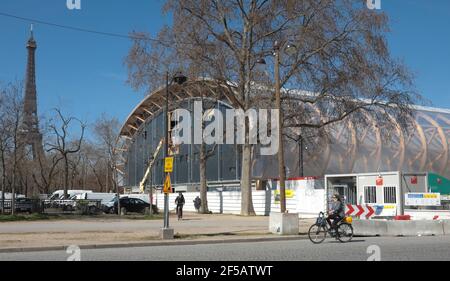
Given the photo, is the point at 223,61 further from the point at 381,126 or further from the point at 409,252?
the point at 409,252

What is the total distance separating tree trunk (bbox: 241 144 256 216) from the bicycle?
1939cm

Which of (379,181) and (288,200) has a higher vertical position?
(379,181)

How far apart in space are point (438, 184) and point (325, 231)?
1390 cm

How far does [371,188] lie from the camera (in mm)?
31766

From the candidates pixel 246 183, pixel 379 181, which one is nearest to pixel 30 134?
pixel 246 183

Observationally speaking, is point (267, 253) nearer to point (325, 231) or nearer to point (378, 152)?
point (325, 231)

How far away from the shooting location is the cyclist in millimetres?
19672

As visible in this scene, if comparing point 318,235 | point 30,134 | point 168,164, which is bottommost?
point 318,235

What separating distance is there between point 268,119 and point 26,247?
22187mm

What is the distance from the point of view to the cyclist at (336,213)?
64.5 ft
